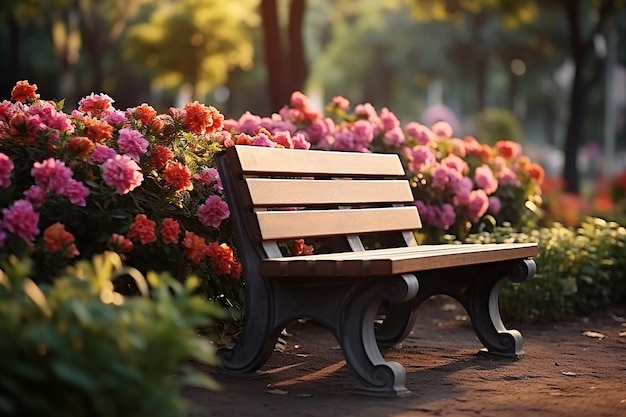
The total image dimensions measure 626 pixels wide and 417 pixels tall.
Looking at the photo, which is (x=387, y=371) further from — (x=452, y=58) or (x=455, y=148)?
(x=452, y=58)

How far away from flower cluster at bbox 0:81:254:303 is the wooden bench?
416 mm

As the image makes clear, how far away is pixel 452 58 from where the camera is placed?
43906mm

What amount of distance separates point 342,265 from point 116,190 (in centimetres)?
122

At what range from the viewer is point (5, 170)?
5.30 meters

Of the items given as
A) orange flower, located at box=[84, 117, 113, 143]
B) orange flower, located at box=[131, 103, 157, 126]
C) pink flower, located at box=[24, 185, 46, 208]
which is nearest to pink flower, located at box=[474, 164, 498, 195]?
orange flower, located at box=[131, 103, 157, 126]

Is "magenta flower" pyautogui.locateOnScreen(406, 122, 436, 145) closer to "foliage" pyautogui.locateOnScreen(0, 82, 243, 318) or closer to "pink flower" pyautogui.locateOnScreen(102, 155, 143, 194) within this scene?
"foliage" pyautogui.locateOnScreen(0, 82, 243, 318)

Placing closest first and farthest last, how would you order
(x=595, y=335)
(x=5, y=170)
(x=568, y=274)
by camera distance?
(x=5, y=170) → (x=595, y=335) → (x=568, y=274)

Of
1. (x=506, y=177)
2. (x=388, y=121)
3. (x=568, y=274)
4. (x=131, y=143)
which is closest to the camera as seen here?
(x=131, y=143)

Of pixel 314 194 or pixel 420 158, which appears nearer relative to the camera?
pixel 314 194

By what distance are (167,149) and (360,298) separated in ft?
4.81

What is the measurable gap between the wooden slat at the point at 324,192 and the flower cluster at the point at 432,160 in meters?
1.53

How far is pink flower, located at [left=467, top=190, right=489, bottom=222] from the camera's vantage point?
916 cm

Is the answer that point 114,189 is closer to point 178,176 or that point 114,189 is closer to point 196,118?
point 178,176

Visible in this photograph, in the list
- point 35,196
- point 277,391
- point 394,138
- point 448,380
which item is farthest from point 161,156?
point 394,138
